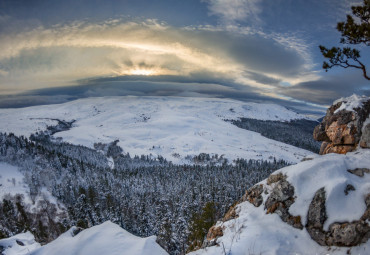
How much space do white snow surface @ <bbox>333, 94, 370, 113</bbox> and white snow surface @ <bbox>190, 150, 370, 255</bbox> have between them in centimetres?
443

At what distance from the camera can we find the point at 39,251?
343 inches

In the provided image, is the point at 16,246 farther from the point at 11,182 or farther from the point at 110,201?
the point at 11,182

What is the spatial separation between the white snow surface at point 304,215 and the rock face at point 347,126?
1.78 meters

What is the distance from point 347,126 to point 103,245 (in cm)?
1965

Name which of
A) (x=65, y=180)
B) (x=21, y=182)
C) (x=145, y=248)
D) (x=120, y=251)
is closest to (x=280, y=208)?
(x=145, y=248)

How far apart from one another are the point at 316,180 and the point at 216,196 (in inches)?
2578

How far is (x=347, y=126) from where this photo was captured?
16391 millimetres

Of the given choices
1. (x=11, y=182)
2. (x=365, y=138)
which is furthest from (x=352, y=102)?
(x=11, y=182)

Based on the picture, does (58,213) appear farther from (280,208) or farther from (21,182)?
(280,208)

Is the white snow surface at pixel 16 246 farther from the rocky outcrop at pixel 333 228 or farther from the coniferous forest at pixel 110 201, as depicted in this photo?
the rocky outcrop at pixel 333 228

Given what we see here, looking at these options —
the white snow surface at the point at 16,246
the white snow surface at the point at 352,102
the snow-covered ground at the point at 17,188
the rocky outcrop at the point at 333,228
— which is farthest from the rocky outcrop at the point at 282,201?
the snow-covered ground at the point at 17,188

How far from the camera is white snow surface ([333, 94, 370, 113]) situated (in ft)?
53.9

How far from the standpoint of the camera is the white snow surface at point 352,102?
16438mm

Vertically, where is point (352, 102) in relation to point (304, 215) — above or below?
above
